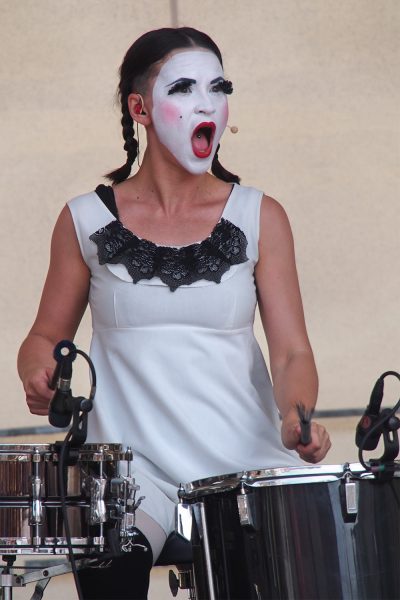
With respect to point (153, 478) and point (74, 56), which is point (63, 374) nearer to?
point (153, 478)

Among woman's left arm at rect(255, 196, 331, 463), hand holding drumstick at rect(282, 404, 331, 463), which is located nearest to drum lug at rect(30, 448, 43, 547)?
hand holding drumstick at rect(282, 404, 331, 463)

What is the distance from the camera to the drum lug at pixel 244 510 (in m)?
1.99

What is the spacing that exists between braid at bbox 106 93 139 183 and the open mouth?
0.18 meters

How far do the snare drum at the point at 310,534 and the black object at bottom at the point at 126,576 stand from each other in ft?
0.68

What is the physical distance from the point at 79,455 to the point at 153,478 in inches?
11.1

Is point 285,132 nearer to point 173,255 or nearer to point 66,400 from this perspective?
point 173,255

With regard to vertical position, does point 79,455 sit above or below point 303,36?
below

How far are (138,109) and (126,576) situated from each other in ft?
3.20

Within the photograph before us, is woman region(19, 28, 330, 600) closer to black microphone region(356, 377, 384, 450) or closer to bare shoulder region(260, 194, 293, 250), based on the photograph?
bare shoulder region(260, 194, 293, 250)

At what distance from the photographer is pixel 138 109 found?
104 inches

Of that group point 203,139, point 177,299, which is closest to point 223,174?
point 203,139

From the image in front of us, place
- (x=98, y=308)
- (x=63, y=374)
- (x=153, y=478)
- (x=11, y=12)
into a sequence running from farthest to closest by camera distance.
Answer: (x=11, y=12)
(x=98, y=308)
(x=153, y=478)
(x=63, y=374)

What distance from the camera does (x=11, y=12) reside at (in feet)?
13.8

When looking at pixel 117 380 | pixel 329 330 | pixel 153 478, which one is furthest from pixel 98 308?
pixel 329 330
